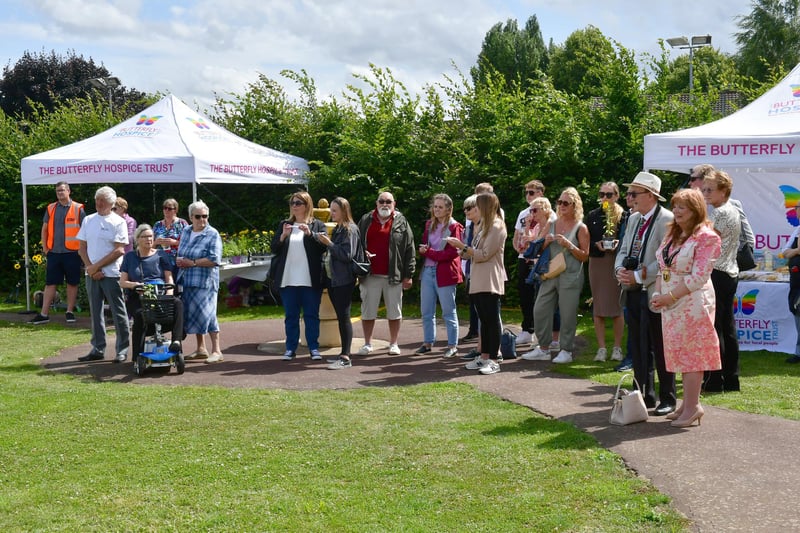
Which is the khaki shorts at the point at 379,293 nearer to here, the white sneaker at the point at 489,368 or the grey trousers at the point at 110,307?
the white sneaker at the point at 489,368

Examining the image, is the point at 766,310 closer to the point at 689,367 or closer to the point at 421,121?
the point at 689,367

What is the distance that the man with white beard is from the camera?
960 centimetres

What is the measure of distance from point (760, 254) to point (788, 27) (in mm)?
39478

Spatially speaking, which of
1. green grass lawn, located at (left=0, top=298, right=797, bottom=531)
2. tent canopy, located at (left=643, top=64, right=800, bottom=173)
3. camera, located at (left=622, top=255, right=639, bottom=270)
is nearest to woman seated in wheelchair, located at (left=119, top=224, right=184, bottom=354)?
green grass lawn, located at (left=0, top=298, right=797, bottom=531)

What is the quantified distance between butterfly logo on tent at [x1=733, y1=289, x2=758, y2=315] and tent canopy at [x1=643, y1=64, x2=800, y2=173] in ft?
5.35

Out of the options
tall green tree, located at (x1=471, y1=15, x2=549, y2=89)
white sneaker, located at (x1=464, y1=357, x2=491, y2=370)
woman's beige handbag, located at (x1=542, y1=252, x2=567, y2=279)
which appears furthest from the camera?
tall green tree, located at (x1=471, y1=15, x2=549, y2=89)

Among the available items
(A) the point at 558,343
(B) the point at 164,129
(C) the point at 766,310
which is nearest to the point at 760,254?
(C) the point at 766,310

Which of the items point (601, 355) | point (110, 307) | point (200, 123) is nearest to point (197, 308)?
point (110, 307)

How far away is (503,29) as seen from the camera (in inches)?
2591

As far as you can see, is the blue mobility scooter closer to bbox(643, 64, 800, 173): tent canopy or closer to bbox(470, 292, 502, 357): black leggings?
bbox(470, 292, 502, 357): black leggings

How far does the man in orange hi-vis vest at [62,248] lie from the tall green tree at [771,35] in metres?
39.4

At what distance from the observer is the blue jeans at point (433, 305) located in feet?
31.5

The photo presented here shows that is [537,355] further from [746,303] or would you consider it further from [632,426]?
[632,426]

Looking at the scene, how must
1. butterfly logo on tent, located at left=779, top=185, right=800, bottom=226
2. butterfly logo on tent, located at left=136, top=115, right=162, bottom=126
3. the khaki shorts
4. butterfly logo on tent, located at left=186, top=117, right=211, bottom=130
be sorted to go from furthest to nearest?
butterfly logo on tent, located at left=186, top=117, right=211, bottom=130 → butterfly logo on tent, located at left=136, top=115, right=162, bottom=126 → butterfly logo on tent, located at left=779, top=185, right=800, bottom=226 → the khaki shorts
